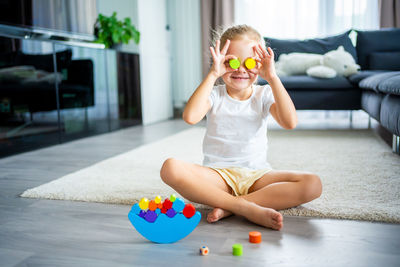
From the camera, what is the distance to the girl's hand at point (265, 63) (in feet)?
3.52

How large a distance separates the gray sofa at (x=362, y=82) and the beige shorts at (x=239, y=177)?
78cm

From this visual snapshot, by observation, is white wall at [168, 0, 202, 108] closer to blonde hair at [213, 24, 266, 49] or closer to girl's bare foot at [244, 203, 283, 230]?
blonde hair at [213, 24, 266, 49]

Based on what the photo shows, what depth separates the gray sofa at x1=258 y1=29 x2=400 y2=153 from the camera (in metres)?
1.83

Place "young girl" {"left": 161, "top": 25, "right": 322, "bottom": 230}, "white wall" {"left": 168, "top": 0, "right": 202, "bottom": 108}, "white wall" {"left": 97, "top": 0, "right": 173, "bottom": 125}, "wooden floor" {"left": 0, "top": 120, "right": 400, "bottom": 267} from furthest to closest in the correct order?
1. "white wall" {"left": 168, "top": 0, "right": 202, "bottom": 108}
2. "white wall" {"left": 97, "top": 0, "right": 173, "bottom": 125}
3. "young girl" {"left": 161, "top": 25, "right": 322, "bottom": 230}
4. "wooden floor" {"left": 0, "top": 120, "right": 400, "bottom": 267}

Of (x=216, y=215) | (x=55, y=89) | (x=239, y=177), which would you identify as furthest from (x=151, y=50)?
(x=216, y=215)

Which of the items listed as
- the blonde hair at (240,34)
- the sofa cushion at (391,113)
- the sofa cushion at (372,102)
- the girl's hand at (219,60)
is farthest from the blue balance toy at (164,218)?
the sofa cushion at (372,102)

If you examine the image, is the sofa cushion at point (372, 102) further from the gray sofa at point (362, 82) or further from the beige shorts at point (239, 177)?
the beige shorts at point (239, 177)

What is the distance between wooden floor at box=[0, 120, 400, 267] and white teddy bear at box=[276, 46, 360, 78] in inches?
84.4

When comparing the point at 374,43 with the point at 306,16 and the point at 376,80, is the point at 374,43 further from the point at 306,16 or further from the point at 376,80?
the point at 376,80

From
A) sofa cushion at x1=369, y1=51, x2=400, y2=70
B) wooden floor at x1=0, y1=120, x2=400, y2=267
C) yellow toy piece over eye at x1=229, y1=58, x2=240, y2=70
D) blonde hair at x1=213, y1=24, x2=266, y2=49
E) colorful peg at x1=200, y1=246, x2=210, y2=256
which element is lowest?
wooden floor at x1=0, y1=120, x2=400, y2=267

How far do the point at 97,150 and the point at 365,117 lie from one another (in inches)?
114

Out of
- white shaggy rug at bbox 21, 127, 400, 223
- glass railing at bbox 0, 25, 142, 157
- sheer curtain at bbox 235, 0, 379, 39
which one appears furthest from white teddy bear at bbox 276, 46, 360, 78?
→ glass railing at bbox 0, 25, 142, 157

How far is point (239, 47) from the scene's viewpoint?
1125 millimetres

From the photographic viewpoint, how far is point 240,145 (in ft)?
3.82
